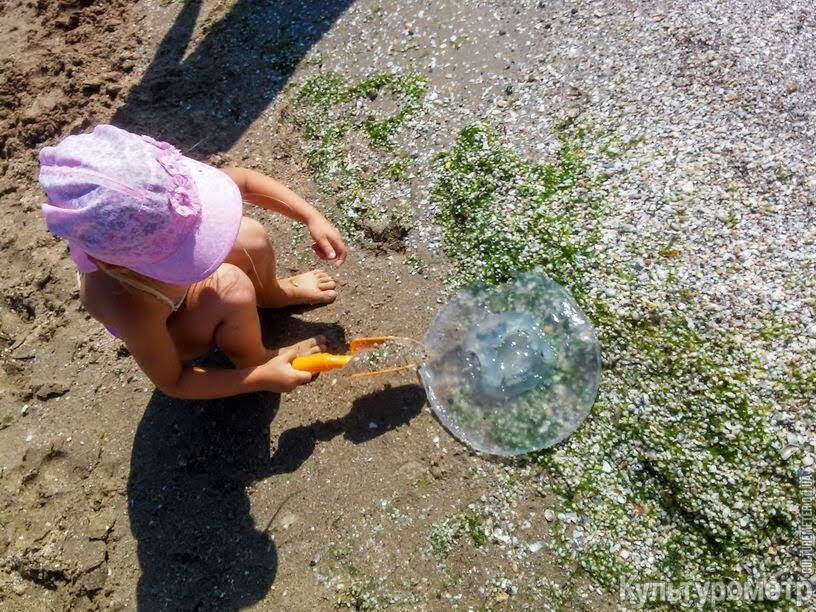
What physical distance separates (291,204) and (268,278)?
31 cm

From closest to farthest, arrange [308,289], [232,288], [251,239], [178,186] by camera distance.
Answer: [178,186] → [232,288] → [251,239] → [308,289]

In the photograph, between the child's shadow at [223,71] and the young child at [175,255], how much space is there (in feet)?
3.59

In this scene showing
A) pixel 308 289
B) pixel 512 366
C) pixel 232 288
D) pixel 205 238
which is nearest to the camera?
pixel 205 238

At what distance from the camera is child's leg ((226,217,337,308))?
245 cm

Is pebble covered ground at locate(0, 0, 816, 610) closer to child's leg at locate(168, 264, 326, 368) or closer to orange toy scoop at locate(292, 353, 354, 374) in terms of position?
orange toy scoop at locate(292, 353, 354, 374)

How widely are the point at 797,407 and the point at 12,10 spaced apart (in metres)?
4.61

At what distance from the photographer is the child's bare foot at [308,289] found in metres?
2.78

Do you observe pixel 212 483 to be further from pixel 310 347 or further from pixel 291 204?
pixel 291 204

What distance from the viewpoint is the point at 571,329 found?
2.57m

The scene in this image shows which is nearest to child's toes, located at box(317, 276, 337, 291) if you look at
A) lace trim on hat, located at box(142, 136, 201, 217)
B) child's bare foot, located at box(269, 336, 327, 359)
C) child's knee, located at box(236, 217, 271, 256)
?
child's bare foot, located at box(269, 336, 327, 359)

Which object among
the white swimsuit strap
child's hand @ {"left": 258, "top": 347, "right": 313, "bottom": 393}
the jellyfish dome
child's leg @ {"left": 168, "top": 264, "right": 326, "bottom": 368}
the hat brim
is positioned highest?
the hat brim

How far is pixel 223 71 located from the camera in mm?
3604

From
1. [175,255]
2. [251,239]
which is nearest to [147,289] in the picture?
[175,255]

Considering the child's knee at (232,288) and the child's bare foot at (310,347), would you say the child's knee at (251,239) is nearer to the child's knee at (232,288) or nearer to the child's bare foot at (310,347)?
the child's knee at (232,288)
